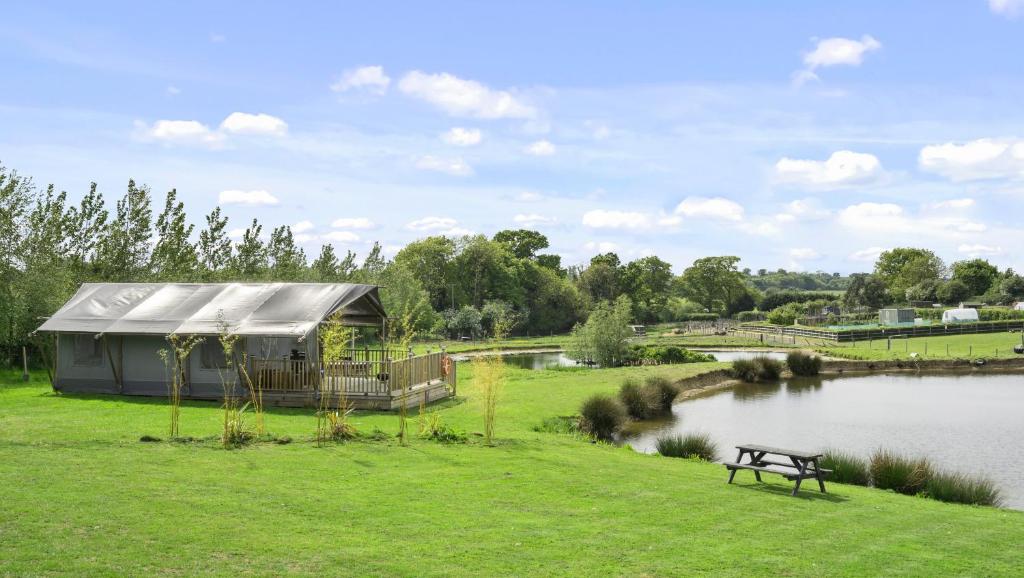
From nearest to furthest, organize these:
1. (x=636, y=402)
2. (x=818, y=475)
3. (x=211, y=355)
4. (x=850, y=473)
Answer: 1. (x=818, y=475)
2. (x=850, y=473)
3. (x=211, y=355)
4. (x=636, y=402)

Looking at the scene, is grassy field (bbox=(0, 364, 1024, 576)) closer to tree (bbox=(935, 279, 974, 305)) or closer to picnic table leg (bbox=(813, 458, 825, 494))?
picnic table leg (bbox=(813, 458, 825, 494))

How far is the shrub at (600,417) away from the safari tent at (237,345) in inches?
198

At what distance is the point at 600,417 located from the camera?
24031mm

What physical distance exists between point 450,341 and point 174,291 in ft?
172

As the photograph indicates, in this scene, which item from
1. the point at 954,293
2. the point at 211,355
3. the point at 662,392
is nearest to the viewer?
the point at 211,355

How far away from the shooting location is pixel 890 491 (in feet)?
49.8

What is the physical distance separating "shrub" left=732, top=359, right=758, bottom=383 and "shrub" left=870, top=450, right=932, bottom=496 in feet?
85.0

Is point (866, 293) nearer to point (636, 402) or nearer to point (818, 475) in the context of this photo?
point (636, 402)

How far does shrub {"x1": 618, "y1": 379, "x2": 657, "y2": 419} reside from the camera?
92.8 ft

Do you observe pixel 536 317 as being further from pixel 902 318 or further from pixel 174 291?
pixel 174 291

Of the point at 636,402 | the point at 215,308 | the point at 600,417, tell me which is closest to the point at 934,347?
the point at 636,402

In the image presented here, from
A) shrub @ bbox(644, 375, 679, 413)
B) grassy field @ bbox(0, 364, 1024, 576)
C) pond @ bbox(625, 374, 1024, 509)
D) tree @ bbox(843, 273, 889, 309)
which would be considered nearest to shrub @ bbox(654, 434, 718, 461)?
pond @ bbox(625, 374, 1024, 509)

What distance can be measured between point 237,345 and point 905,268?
119 m

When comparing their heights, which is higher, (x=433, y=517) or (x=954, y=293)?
(x=954, y=293)
